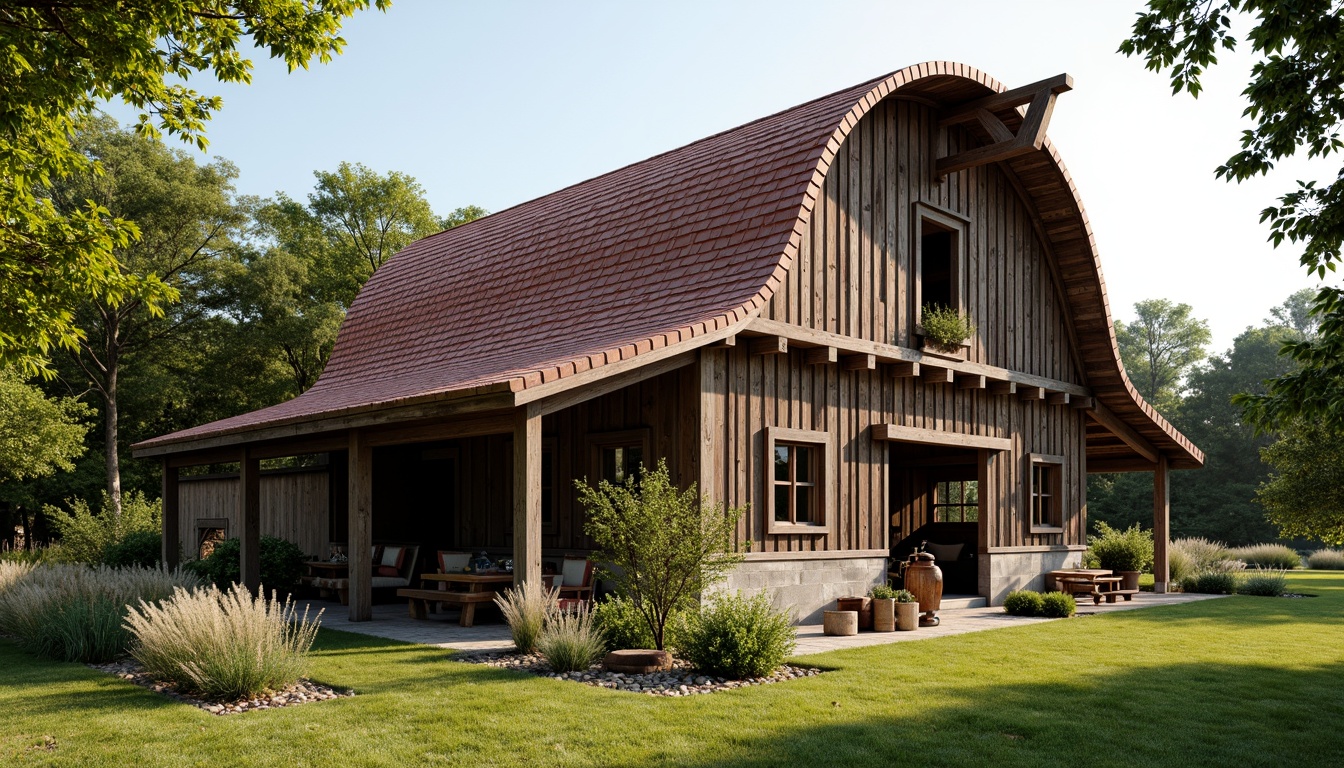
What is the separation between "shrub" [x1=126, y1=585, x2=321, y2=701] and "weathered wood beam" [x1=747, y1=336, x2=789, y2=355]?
6.03 m

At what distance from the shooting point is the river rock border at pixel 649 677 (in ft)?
27.6

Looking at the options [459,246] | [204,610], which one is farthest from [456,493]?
[204,610]

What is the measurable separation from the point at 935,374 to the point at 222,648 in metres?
→ 10.3

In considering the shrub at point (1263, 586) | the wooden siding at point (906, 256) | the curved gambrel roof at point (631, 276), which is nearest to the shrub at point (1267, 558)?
the shrub at point (1263, 586)

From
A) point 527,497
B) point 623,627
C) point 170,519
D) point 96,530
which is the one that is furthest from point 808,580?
point 96,530

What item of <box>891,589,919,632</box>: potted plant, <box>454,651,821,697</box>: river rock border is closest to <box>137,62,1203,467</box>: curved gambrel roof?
<box>454,651,821,697</box>: river rock border

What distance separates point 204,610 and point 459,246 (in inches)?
455

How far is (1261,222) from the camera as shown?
782 centimetres

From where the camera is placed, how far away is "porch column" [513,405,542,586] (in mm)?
9961

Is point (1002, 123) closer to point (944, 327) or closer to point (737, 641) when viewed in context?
point (944, 327)

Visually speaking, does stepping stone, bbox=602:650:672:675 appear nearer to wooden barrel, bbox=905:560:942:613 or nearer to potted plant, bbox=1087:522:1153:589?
wooden barrel, bbox=905:560:942:613

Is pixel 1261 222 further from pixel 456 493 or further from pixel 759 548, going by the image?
pixel 456 493

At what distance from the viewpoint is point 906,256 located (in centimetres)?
1470

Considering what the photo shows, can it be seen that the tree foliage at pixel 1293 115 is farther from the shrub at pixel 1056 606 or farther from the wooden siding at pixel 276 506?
the wooden siding at pixel 276 506
